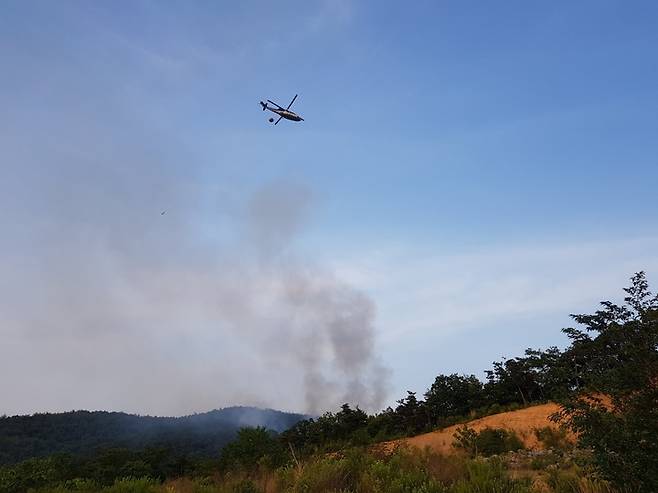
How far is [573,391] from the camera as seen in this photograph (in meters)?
8.23

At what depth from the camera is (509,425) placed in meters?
30.4

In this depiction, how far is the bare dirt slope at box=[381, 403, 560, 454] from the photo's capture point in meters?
28.3

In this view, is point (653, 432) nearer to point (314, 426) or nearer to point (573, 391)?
point (573, 391)

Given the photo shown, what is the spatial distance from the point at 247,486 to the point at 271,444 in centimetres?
1974

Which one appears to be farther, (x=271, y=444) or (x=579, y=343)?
(x=271, y=444)

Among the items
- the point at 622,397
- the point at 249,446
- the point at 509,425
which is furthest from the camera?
the point at 509,425

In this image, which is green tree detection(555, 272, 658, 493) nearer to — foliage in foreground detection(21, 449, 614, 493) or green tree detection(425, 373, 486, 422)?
foliage in foreground detection(21, 449, 614, 493)

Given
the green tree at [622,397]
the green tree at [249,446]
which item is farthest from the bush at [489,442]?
the green tree at [622,397]

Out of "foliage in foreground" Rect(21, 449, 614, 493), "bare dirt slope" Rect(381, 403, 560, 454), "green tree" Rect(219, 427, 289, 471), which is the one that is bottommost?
"foliage in foreground" Rect(21, 449, 614, 493)

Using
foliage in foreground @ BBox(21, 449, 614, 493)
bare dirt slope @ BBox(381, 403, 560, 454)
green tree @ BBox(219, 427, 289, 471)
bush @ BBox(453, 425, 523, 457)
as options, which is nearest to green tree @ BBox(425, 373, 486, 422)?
bare dirt slope @ BBox(381, 403, 560, 454)

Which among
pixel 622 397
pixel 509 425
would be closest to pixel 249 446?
pixel 509 425

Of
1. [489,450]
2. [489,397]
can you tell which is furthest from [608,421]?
[489,397]

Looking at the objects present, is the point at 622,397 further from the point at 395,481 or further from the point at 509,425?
the point at 509,425

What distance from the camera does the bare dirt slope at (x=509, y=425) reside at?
2834 cm
